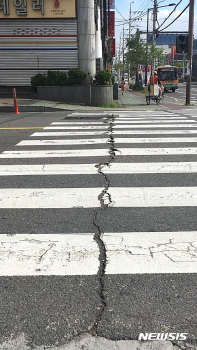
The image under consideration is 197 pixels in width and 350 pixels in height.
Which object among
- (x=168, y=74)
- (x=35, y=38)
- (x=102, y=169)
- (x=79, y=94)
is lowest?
(x=102, y=169)

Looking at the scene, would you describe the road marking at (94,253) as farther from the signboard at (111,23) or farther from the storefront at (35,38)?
the signboard at (111,23)

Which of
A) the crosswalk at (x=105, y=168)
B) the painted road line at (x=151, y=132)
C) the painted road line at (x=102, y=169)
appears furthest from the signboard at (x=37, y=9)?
the painted road line at (x=102, y=169)

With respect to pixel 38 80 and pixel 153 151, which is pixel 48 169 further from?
pixel 38 80

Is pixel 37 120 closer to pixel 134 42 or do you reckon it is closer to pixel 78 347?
pixel 78 347

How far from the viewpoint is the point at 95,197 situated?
4797 mm

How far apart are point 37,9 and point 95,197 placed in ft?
57.4

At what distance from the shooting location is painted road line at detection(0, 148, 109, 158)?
7.13 meters

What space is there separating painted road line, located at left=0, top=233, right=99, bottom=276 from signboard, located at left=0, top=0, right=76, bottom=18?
18.3m

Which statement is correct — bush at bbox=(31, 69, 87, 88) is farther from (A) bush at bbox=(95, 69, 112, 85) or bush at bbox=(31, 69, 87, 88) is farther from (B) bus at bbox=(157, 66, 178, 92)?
(B) bus at bbox=(157, 66, 178, 92)

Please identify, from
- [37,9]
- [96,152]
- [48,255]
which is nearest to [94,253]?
[48,255]

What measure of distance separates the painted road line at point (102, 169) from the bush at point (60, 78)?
1302cm

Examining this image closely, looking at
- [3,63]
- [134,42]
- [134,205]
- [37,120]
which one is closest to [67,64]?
[3,63]

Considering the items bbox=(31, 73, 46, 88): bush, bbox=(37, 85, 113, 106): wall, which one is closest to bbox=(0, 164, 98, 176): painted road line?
bbox=(37, 85, 113, 106): wall

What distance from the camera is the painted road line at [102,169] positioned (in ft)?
19.5
